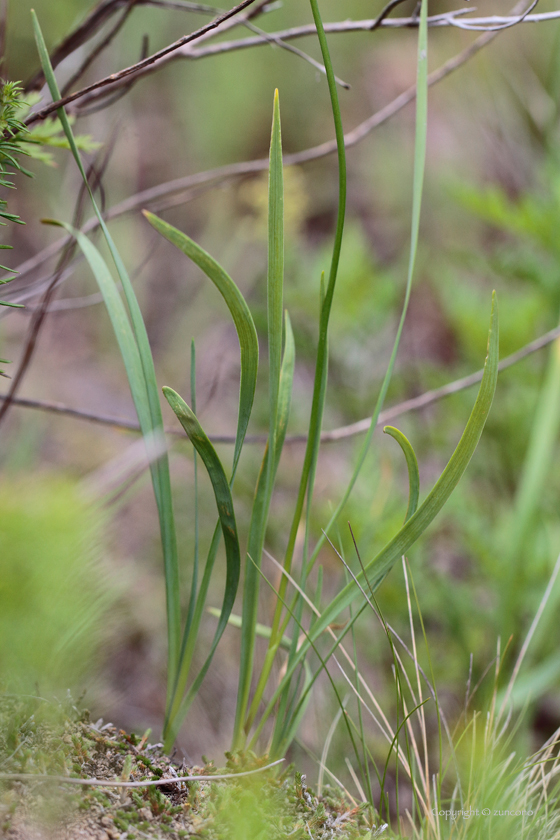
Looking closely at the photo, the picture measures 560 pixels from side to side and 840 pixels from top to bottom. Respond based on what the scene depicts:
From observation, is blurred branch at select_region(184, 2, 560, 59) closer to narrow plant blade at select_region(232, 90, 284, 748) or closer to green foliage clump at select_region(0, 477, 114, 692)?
narrow plant blade at select_region(232, 90, 284, 748)

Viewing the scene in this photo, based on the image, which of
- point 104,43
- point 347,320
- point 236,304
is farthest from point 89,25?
point 347,320

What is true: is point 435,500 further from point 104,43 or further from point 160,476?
point 104,43

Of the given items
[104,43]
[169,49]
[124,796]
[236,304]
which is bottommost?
[124,796]

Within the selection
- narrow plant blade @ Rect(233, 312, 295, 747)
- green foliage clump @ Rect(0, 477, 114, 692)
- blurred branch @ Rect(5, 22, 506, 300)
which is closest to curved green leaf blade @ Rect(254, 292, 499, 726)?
narrow plant blade @ Rect(233, 312, 295, 747)

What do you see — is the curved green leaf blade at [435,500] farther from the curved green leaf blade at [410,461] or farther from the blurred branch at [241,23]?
the blurred branch at [241,23]

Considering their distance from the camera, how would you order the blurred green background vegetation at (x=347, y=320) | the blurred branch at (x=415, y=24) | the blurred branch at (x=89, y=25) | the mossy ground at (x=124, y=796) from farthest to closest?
the blurred green background vegetation at (x=347, y=320) → the blurred branch at (x=89, y=25) → the blurred branch at (x=415, y=24) → the mossy ground at (x=124, y=796)

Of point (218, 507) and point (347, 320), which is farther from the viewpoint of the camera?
point (347, 320)

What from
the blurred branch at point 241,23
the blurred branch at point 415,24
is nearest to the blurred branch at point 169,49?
the blurred branch at point 241,23
